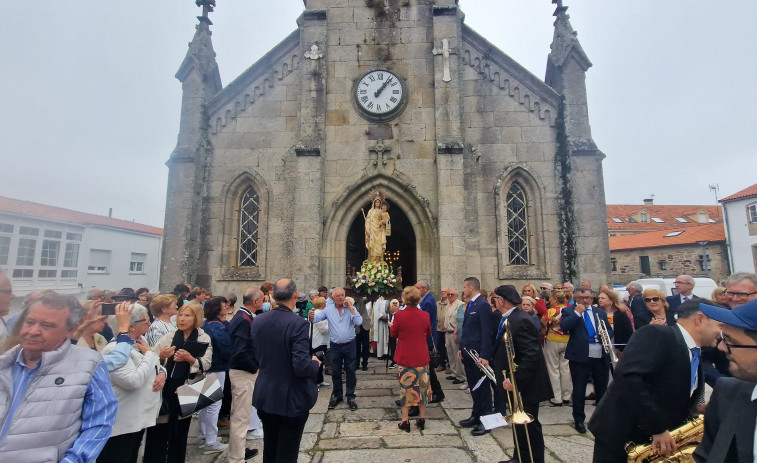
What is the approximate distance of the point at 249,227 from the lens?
11305 millimetres

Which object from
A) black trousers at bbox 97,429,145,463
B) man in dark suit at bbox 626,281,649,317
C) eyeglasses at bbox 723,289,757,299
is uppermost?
eyeglasses at bbox 723,289,757,299

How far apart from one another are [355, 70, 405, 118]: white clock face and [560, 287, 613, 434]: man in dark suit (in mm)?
7382

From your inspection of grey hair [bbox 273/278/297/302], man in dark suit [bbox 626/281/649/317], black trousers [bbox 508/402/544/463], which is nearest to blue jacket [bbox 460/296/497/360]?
black trousers [bbox 508/402/544/463]

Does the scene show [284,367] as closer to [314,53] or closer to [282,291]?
[282,291]

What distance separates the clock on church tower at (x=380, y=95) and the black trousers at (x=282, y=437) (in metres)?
9.03

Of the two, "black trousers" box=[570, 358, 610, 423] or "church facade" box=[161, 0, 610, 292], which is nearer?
"black trousers" box=[570, 358, 610, 423]

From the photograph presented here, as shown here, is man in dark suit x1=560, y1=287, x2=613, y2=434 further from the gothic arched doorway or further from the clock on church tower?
the clock on church tower

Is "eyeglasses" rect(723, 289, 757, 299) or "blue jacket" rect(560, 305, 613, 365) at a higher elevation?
"eyeglasses" rect(723, 289, 757, 299)

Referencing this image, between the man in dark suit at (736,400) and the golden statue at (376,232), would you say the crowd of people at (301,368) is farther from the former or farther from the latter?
the golden statue at (376,232)

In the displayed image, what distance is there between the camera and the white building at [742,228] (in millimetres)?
25250

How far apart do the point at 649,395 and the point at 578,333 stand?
3113mm

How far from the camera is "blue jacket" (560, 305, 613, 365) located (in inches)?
210

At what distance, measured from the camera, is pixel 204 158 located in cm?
1113

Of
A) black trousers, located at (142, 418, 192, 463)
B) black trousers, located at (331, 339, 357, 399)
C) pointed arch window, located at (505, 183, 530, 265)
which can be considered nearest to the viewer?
black trousers, located at (142, 418, 192, 463)
